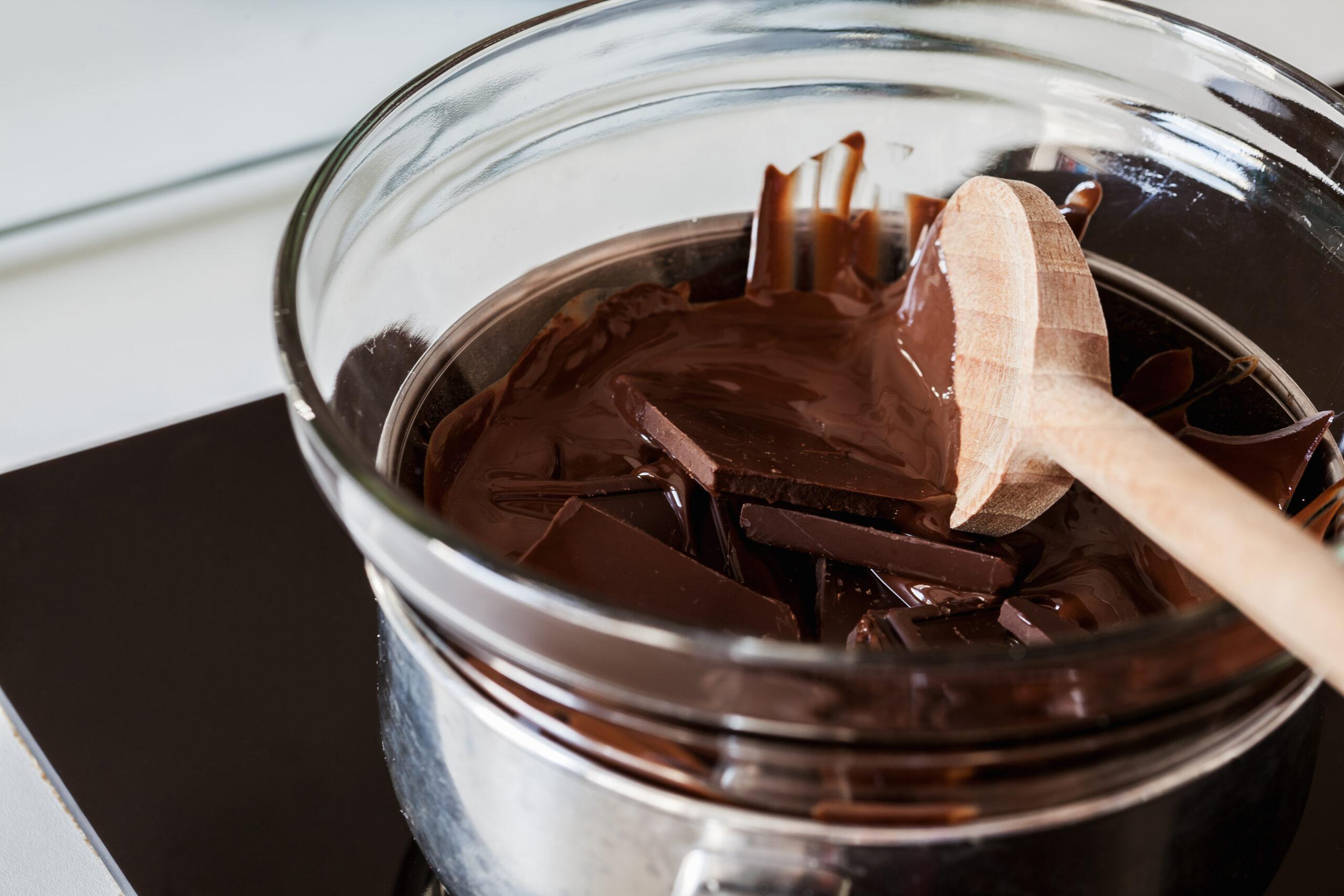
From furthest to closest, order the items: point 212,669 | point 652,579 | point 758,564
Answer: point 212,669, point 758,564, point 652,579

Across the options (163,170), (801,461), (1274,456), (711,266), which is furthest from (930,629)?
(163,170)

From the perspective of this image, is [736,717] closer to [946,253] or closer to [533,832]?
[533,832]

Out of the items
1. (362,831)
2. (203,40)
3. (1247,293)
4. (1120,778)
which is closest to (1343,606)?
(1120,778)

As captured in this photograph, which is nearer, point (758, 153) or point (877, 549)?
point (877, 549)

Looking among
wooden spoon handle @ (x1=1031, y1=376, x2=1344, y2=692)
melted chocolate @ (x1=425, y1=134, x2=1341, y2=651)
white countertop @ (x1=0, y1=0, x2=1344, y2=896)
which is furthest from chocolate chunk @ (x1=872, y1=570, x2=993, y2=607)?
white countertop @ (x1=0, y1=0, x2=1344, y2=896)

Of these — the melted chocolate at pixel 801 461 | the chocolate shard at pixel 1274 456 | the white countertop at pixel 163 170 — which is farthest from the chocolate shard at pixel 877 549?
the white countertop at pixel 163 170

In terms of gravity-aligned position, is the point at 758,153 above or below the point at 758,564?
above

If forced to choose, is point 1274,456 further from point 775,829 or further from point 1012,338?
point 775,829
